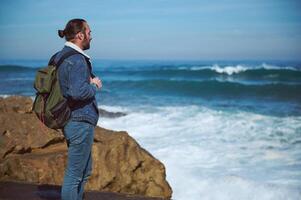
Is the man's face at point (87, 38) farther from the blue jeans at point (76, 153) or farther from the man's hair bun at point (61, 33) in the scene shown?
the blue jeans at point (76, 153)

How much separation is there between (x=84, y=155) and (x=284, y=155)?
652 cm

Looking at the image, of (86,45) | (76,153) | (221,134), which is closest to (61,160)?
(76,153)

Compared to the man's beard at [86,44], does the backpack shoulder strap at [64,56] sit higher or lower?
lower

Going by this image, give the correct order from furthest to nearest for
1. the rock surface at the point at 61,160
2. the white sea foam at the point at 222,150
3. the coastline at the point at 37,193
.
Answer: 1. the white sea foam at the point at 222,150
2. the rock surface at the point at 61,160
3. the coastline at the point at 37,193

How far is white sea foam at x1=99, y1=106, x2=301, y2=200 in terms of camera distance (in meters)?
6.39

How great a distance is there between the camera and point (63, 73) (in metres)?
2.74

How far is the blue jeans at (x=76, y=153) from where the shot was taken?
9.21ft

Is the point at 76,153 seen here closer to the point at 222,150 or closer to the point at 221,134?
the point at 222,150

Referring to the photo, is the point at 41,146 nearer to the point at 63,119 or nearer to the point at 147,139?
the point at 63,119

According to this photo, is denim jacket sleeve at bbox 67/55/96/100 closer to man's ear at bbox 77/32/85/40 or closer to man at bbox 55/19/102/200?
man at bbox 55/19/102/200

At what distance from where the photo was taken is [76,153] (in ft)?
9.37

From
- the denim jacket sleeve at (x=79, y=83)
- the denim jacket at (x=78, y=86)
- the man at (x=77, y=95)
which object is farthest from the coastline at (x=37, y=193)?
the denim jacket sleeve at (x=79, y=83)

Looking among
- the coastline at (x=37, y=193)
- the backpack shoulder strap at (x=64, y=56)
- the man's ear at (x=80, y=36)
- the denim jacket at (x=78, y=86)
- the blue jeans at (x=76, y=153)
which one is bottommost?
the coastline at (x=37, y=193)

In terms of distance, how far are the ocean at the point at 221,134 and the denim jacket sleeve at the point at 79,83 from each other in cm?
357
